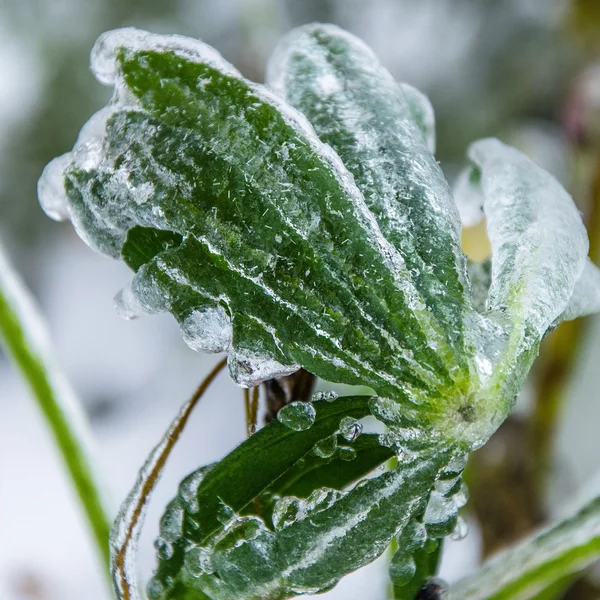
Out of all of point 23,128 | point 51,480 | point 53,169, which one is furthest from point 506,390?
point 23,128

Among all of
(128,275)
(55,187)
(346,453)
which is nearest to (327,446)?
(346,453)

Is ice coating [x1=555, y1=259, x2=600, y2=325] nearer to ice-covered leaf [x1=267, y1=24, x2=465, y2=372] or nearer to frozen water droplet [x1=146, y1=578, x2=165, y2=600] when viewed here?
ice-covered leaf [x1=267, y1=24, x2=465, y2=372]

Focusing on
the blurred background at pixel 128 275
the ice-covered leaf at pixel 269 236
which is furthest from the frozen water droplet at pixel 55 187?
the blurred background at pixel 128 275

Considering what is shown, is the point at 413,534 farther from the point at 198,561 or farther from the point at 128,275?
the point at 128,275

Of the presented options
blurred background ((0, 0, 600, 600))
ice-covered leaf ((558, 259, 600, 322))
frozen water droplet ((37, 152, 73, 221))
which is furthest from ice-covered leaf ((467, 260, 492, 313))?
blurred background ((0, 0, 600, 600))

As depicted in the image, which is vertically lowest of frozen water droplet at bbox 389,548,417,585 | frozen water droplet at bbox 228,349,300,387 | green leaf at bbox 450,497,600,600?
green leaf at bbox 450,497,600,600

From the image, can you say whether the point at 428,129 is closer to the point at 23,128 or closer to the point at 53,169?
the point at 53,169

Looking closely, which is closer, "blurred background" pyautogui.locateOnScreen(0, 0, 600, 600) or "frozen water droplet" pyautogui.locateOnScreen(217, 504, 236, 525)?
"frozen water droplet" pyautogui.locateOnScreen(217, 504, 236, 525)
